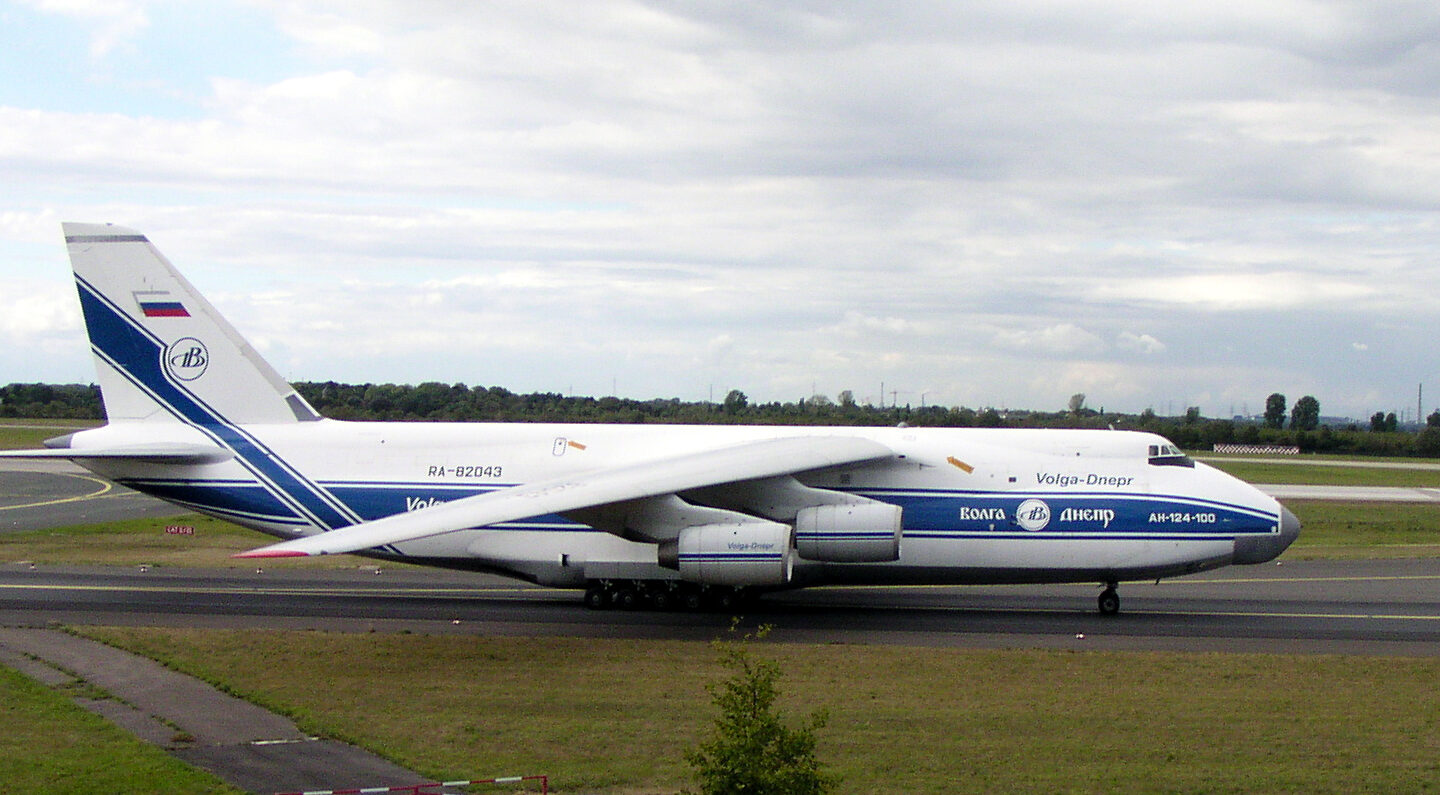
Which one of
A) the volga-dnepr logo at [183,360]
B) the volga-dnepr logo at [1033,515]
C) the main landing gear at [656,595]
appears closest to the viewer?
the volga-dnepr logo at [1033,515]

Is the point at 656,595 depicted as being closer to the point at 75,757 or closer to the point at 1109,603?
the point at 1109,603

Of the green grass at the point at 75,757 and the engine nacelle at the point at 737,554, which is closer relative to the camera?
the green grass at the point at 75,757

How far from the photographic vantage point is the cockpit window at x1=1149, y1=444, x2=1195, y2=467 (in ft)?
71.9

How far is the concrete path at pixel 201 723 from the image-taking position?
38.6ft

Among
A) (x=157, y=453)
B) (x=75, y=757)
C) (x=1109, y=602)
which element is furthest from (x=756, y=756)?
(x=157, y=453)

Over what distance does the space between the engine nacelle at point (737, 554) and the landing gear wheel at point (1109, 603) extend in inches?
230

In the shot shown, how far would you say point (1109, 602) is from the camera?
70.4 ft

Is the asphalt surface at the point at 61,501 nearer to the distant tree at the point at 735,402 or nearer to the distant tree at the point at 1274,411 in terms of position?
the distant tree at the point at 735,402

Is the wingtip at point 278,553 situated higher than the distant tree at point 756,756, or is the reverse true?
the wingtip at point 278,553

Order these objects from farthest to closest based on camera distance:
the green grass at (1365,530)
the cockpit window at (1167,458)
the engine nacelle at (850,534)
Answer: the green grass at (1365,530) < the cockpit window at (1167,458) < the engine nacelle at (850,534)

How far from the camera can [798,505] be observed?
21062mm

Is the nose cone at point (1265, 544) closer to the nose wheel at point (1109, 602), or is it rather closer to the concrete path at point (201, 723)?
the nose wheel at point (1109, 602)

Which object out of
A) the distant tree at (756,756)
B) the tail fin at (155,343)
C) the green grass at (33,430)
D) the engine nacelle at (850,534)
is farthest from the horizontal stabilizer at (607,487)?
the green grass at (33,430)

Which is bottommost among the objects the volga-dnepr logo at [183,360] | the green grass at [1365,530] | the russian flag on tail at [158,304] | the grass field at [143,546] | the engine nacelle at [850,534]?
the grass field at [143,546]
